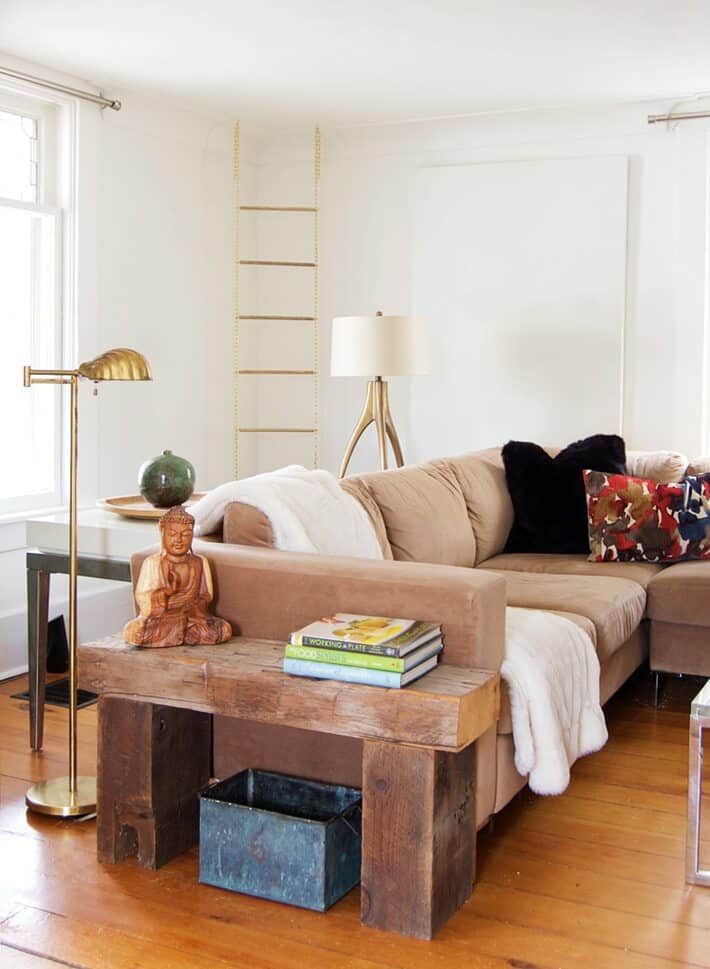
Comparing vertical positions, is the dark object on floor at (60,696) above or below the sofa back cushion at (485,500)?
below

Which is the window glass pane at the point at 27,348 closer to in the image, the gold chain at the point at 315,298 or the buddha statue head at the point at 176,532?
the gold chain at the point at 315,298

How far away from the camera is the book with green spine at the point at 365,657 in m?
2.35

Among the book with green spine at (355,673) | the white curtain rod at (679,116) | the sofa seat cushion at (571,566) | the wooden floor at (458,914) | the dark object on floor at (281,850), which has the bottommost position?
the wooden floor at (458,914)

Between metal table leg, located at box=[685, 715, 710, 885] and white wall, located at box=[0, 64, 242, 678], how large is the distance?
2.82m

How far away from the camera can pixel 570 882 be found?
2.63 metres

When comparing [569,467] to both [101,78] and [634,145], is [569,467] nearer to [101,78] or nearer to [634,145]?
[634,145]

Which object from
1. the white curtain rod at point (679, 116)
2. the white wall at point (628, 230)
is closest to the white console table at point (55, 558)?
the white wall at point (628, 230)

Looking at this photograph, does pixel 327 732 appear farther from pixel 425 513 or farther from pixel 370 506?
pixel 425 513

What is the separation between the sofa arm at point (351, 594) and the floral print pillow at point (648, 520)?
1.80 meters

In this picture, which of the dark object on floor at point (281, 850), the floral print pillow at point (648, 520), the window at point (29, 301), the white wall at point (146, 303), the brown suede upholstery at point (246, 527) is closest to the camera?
the dark object on floor at point (281, 850)

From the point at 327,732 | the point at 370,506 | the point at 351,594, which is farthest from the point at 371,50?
the point at 327,732

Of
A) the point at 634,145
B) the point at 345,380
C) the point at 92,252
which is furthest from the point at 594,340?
the point at 92,252

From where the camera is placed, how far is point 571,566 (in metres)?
4.27

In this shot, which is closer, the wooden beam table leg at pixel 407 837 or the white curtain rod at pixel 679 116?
the wooden beam table leg at pixel 407 837
